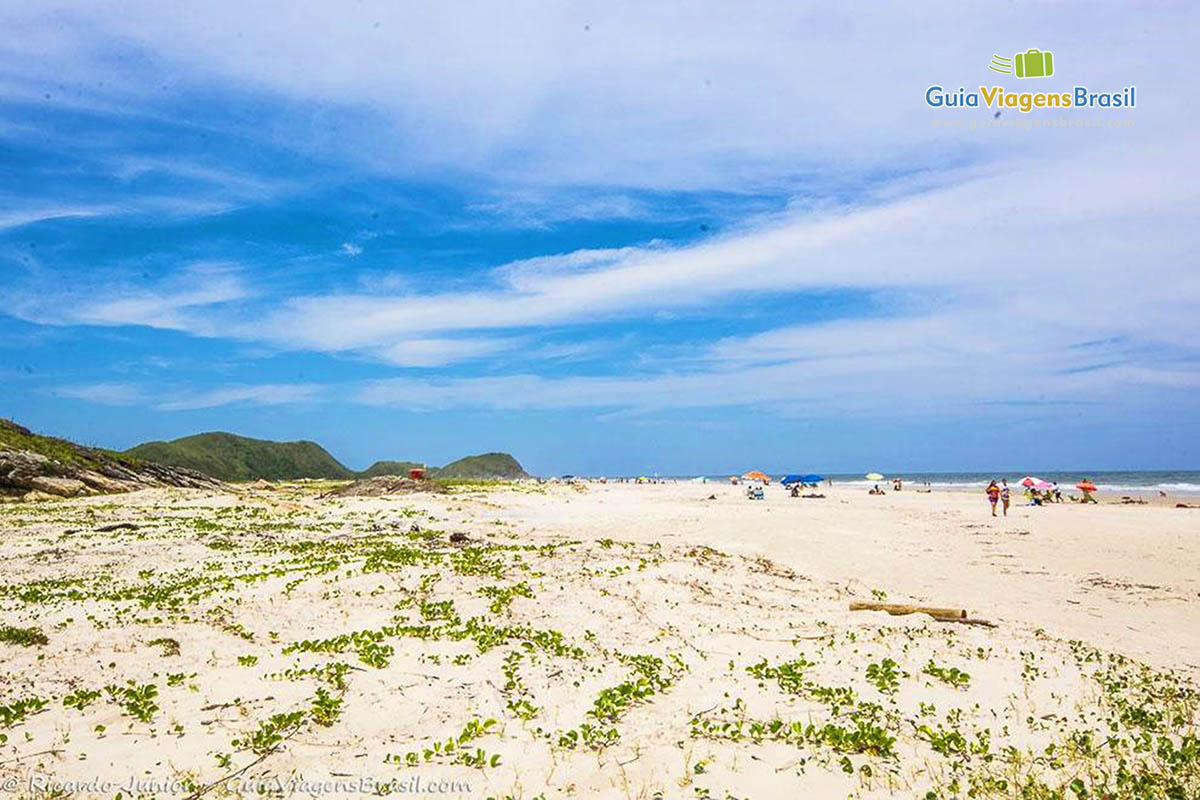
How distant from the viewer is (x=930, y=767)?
8.05 meters

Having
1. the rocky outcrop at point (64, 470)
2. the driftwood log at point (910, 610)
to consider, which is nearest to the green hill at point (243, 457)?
the rocky outcrop at point (64, 470)

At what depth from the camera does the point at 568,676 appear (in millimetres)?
11188

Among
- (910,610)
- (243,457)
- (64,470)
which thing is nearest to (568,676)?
(910,610)

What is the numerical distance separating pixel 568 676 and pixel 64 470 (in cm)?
5237

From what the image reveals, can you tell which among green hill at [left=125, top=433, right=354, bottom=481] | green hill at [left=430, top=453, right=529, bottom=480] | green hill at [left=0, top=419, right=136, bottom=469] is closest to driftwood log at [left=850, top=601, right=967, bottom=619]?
green hill at [left=0, top=419, right=136, bottom=469]

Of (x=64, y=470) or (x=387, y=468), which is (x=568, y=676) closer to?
(x=64, y=470)

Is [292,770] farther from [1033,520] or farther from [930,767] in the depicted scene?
[1033,520]

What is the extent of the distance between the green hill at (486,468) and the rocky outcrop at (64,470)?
3600 inches

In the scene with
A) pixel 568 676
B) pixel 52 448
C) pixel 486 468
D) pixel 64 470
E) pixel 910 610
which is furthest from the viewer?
pixel 486 468

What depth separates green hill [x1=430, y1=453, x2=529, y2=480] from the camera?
159 meters

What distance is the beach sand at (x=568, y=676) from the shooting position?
8047 millimetres

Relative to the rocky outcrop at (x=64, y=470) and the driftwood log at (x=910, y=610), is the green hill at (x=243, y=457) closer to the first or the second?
the rocky outcrop at (x=64, y=470)

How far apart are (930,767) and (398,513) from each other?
33.6 m

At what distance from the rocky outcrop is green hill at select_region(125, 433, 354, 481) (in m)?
45.3
